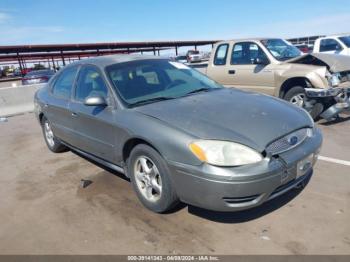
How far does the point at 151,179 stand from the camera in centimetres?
338

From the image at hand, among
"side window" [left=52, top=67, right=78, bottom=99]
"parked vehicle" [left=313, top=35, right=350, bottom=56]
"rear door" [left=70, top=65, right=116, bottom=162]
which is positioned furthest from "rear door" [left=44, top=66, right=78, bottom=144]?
"parked vehicle" [left=313, top=35, right=350, bottom=56]

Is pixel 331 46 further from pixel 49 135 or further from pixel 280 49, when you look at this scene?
pixel 49 135

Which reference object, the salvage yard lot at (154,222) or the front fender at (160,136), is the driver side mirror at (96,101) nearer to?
the front fender at (160,136)

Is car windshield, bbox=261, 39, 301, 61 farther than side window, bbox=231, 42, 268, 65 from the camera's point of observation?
No

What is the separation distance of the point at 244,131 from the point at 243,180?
471mm

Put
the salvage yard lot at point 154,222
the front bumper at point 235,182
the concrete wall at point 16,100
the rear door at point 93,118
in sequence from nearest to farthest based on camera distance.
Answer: the front bumper at point 235,182, the salvage yard lot at point 154,222, the rear door at point 93,118, the concrete wall at point 16,100

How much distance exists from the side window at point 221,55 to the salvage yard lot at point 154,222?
4.42m

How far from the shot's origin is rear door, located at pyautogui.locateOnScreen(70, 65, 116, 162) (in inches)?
150

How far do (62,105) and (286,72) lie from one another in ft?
15.0

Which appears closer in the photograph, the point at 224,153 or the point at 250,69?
the point at 224,153

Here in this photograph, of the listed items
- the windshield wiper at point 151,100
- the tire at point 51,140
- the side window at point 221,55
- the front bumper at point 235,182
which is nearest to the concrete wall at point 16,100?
the tire at point 51,140

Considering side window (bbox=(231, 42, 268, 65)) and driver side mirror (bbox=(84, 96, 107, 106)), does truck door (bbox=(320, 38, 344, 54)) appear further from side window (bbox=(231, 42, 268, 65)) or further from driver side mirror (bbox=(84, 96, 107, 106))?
driver side mirror (bbox=(84, 96, 107, 106))

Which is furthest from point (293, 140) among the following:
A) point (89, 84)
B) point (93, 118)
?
point (89, 84)

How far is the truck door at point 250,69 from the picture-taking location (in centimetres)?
729
